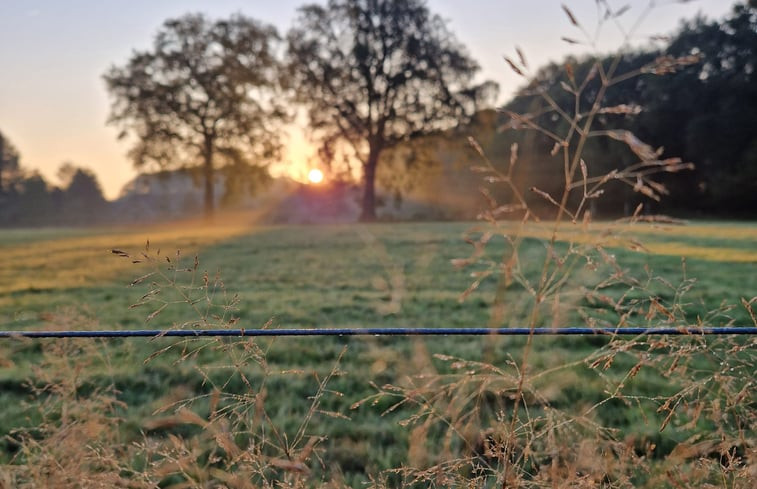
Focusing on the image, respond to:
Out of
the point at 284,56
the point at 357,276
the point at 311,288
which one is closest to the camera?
the point at 311,288

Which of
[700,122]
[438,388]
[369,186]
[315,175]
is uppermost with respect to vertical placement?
[700,122]

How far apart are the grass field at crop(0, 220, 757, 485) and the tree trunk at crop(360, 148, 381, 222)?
2607 centimetres

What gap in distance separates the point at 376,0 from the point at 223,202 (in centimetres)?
1880

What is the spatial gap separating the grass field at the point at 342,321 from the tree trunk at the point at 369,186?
26.1 metres

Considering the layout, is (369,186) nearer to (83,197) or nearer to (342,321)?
(342,321)

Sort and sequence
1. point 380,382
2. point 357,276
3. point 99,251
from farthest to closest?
point 99,251 → point 357,276 → point 380,382

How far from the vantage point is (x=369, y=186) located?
135ft

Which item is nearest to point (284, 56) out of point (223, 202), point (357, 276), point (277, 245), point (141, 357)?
point (223, 202)

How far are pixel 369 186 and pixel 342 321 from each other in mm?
34717

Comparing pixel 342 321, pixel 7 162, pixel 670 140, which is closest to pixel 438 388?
→ pixel 342 321

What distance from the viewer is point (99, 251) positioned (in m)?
19.1

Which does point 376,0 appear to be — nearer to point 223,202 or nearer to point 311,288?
point 223,202

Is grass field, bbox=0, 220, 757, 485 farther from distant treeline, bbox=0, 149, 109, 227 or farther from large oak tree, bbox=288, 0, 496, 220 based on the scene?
distant treeline, bbox=0, 149, 109, 227

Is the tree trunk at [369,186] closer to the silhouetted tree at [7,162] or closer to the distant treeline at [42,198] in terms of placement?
the distant treeline at [42,198]
